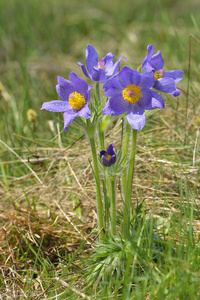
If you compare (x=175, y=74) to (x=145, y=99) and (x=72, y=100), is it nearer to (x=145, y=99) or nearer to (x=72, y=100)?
(x=145, y=99)

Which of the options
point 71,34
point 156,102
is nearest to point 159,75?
point 156,102

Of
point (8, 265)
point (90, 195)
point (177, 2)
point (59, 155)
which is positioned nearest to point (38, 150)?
point (59, 155)

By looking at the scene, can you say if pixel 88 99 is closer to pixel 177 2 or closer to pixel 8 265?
pixel 8 265

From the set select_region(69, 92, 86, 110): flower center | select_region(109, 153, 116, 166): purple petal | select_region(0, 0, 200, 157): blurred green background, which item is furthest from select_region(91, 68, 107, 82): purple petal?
select_region(0, 0, 200, 157): blurred green background

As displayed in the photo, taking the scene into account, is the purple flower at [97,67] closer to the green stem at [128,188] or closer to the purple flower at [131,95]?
the purple flower at [131,95]

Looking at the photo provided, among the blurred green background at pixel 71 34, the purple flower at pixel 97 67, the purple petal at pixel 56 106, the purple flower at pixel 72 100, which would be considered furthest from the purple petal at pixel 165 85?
the blurred green background at pixel 71 34

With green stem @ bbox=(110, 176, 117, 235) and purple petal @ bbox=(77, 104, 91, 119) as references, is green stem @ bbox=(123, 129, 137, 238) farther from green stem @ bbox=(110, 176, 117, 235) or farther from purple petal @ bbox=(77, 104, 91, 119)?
purple petal @ bbox=(77, 104, 91, 119)
